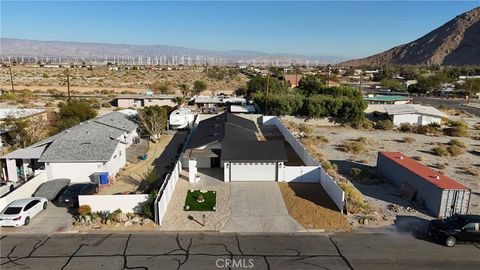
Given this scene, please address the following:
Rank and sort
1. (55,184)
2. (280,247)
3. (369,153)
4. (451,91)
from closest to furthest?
(280,247) → (55,184) → (369,153) → (451,91)

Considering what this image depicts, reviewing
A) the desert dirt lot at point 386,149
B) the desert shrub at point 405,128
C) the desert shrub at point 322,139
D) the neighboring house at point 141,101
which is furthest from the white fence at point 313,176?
the neighboring house at point 141,101

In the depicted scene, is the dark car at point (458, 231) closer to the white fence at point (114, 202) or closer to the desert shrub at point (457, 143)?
the white fence at point (114, 202)

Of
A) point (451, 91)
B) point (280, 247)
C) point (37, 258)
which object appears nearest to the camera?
point (37, 258)

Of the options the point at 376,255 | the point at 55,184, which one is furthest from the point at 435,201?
the point at 55,184

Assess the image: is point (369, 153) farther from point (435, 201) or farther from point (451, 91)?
point (451, 91)

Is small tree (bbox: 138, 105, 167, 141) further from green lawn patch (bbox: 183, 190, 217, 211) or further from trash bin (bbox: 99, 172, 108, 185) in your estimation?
green lawn patch (bbox: 183, 190, 217, 211)
